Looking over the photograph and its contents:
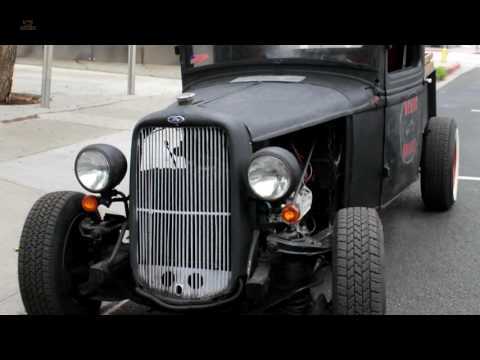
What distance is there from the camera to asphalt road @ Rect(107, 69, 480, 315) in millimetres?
4078

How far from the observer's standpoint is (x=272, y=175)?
123 inches

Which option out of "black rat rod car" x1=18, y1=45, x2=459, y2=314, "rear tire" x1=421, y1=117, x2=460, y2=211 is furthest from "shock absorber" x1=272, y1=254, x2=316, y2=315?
"rear tire" x1=421, y1=117, x2=460, y2=211

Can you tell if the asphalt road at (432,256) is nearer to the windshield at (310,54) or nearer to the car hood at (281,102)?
the car hood at (281,102)

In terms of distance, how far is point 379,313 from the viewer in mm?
3062

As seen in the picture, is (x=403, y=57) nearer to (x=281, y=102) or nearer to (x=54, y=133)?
(x=281, y=102)

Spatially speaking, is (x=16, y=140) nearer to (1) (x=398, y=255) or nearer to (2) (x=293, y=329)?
(1) (x=398, y=255)

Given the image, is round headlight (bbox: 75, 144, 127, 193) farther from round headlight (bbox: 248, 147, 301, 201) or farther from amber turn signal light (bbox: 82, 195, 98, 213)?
round headlight (bbox: 248, 147, 301, 201)

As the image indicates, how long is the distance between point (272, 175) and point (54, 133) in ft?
20.1

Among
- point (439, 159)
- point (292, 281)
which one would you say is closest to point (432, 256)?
point (439, 159)

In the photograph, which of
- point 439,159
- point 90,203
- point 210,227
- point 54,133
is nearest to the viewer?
point 210,227

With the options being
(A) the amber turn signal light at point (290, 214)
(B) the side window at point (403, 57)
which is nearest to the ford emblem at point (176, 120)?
(A) the amber turn signal light at point (290, 214)

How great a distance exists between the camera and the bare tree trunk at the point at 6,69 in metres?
10.3

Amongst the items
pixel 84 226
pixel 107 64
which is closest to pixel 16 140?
pixel 84 226
